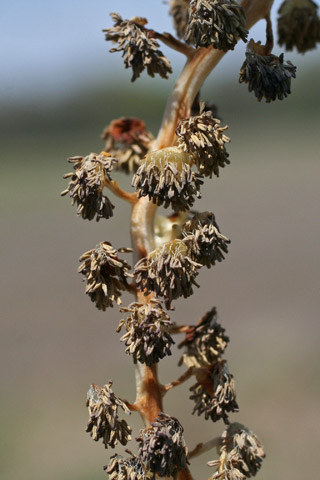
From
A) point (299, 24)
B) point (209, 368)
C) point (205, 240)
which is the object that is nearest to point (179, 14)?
point (299, 24)

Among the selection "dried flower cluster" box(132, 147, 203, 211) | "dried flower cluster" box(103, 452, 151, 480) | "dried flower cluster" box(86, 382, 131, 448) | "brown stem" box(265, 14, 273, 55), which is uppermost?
"brown stem" box(265, 14, 273, 55)

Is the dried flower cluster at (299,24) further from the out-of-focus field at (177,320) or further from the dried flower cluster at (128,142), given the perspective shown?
the out-of-focus field at (177,320)

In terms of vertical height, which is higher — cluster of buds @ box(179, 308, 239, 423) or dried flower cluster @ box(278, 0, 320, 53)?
dried flower cluster @ box(278, 0, 320, 53)

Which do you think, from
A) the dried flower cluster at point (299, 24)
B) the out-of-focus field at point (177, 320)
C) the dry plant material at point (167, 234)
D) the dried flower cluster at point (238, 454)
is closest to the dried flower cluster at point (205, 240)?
the dry plant material at point (167, 234)

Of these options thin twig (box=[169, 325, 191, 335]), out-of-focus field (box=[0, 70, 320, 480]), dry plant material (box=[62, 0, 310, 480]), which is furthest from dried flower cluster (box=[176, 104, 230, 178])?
out-of-focus field (box=[0, 70, 320, 480])

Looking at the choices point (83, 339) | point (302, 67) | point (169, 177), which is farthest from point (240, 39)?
point (302, 67)

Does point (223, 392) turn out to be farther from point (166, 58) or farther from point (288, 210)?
Result: point (288, 210)

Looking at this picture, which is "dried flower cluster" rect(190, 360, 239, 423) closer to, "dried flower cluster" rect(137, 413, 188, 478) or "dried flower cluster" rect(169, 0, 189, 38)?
"dried flower cluster" rect(137, 413, 188, 478)
